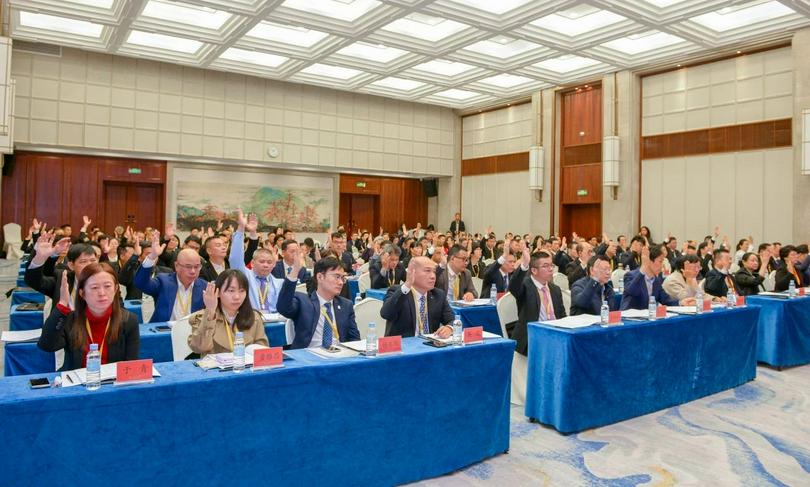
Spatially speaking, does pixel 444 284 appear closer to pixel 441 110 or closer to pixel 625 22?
pixel 625 22

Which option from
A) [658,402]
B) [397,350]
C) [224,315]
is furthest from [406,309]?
[658,402]

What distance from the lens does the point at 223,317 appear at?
129 inches

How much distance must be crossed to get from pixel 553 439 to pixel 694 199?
1148 centimetres

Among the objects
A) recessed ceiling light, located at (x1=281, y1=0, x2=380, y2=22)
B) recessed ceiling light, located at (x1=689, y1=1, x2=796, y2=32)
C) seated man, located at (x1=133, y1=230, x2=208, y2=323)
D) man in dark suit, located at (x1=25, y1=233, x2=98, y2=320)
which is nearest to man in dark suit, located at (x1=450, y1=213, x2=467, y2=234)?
recessed ceiling light, located at (x1=281, y1=0, x2=380, y2=22)

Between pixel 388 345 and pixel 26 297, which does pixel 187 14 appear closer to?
pixel 26 297

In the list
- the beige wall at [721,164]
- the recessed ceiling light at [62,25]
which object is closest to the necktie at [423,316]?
the beige wall at [721,164]

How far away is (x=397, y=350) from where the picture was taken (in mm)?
3186

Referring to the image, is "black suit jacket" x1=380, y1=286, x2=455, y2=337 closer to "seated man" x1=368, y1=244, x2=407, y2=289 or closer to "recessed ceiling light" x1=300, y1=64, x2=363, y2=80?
"seated man" x1=368, y1=244, x2=407, y2=289

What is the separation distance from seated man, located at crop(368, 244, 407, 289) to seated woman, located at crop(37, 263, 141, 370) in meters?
4.27

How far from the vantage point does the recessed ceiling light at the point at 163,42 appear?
1264 centimetres

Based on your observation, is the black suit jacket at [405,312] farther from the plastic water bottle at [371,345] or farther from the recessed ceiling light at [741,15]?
the recessed ceiling light at [741,15]

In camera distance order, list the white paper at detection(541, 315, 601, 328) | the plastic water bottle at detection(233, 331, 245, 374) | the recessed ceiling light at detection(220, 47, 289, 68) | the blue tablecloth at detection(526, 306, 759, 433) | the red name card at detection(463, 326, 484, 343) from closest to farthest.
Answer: the plastic water bottle at detection(233, 331, 245, 374)
the red name card at detection(463, 326, 484, 343)
the blue tablecloth at detection(526, 306, 759, 433)
the white paper at detection(541, 315, 601, 328)
the recessed ceiling light at detection(220, 47, 289, 68)

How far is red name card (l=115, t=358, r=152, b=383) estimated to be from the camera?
239cm

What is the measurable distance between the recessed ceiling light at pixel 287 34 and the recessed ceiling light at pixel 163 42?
5.03 ft
